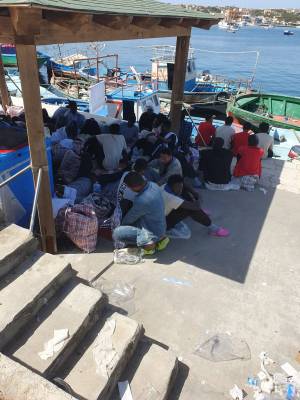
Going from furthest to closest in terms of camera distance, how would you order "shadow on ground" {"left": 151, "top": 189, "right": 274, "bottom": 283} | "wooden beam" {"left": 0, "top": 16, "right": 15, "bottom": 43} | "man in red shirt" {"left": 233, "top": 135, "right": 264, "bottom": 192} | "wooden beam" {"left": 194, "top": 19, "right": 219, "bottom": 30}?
"wooden beam" {"left": 194, "top": 19, "right": 219, "bottom": 30} → "man in red shirt" {"left": 233, "top": 135, "right": 264, "bottom": 192} → "shadow on ground" {"left": 151, "top": 189, "right": 274, "bottom": 283} → "wooden beam" {"left": 0, "top": 16, "right": 15, "bottom": 43}

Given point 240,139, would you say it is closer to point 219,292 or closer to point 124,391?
point 219,292

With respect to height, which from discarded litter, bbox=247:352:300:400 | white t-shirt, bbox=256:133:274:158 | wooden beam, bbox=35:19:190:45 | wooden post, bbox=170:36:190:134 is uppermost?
wooden beam, bbox=35:19:190:45

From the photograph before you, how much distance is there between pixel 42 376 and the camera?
2.59 m

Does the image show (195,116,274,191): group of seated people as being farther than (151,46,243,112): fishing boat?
No

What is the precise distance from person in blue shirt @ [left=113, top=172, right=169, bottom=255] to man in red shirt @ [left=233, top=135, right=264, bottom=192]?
9.52 ft

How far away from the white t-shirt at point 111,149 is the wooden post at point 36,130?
2286 millimetres

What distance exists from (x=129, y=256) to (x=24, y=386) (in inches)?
94.0

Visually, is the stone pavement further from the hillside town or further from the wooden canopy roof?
the hillside town

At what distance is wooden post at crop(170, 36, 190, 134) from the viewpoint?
303 inches

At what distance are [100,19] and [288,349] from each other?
14.3 ft

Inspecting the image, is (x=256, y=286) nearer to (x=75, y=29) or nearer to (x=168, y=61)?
(x=75, y=29)

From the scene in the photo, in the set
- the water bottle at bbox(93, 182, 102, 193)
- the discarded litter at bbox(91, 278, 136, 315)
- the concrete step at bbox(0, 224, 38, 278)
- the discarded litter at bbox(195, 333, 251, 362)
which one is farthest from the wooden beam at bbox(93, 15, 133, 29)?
the discarded litter at bbox(195, 333, 251, 362)

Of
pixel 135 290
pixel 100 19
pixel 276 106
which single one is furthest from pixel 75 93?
pixel 135 290

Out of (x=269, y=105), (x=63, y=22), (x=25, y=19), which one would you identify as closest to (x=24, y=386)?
(x=25, y=19)
